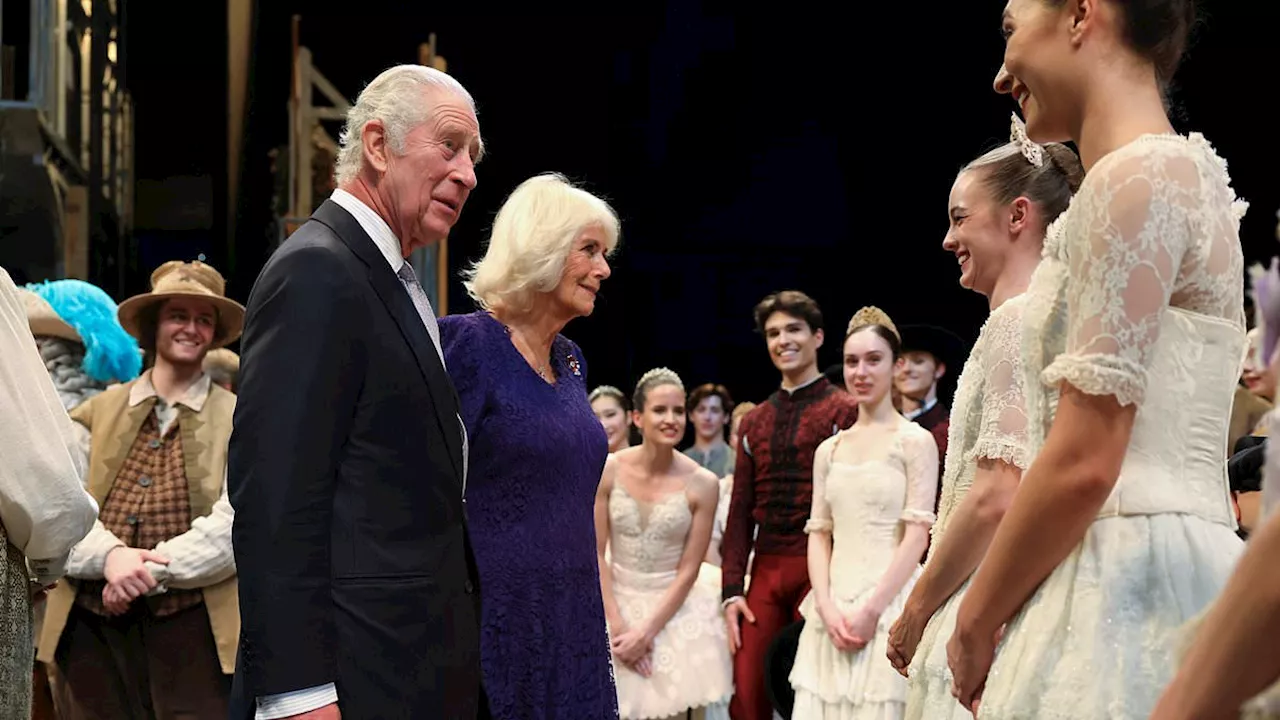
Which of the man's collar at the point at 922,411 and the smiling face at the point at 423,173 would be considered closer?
the smiling face at the point at 423,173

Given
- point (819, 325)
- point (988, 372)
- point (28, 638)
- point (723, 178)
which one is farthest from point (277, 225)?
point (988, 372)

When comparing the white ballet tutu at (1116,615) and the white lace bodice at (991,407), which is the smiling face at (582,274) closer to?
the white lace bodice at (991,407)

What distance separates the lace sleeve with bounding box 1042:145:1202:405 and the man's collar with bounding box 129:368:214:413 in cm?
314

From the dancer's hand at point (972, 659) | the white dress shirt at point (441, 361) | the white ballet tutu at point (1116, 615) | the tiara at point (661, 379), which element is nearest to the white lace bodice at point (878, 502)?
the tiara at point (661, 379)

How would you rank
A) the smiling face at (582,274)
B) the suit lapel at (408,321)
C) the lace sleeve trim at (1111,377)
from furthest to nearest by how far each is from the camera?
the smiling face at (582,274), the suit lapel at (408,321), the lace sleeve trim at (1111,377)

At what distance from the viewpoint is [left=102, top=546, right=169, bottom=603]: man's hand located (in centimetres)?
388

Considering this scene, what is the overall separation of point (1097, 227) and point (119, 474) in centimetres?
328

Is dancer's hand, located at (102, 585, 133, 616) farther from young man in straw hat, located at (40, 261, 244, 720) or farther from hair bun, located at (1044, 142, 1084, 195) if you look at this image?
hair bun, located at (1044, 142, 1084, 195)

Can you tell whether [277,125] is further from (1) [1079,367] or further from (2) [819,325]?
(1) [1079,367]

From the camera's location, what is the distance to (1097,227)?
1605 mm

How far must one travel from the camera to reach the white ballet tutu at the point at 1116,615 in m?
1.60

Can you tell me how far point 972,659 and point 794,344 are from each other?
4035 millimetres

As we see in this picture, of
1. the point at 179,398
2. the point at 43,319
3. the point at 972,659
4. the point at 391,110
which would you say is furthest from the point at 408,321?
the point at 43,319

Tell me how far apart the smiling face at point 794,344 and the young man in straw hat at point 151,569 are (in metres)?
2.33
